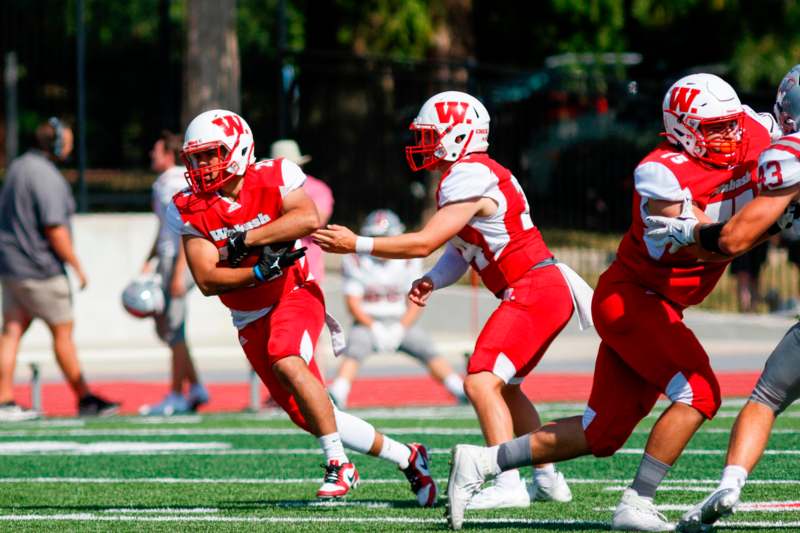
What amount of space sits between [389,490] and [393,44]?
19909mm

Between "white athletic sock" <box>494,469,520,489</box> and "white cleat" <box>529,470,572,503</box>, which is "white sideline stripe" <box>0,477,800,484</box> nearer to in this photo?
"white cleat" <box>529,470,572,503</box>

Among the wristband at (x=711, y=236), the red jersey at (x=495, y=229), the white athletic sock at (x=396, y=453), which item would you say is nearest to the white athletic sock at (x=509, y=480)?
the white athletic sock at (x=396, y=453)

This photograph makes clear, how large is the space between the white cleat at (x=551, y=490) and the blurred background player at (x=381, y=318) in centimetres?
457

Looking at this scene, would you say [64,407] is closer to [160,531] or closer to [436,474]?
[436,474]

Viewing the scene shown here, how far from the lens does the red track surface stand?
1271 centimetres

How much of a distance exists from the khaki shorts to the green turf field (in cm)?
85

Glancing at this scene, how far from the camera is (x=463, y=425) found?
10.4 meters

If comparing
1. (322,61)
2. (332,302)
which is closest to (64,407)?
(332,302)

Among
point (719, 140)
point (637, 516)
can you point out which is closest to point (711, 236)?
point (719, 140)

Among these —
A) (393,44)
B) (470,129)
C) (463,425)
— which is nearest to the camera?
(470,129)

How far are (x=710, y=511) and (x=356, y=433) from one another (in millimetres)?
2016

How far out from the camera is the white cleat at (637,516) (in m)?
5.86

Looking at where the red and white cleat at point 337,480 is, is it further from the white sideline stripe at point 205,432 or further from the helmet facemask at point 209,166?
the white sideline stripe at point 205,432

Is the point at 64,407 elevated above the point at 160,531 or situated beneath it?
situated beneath
